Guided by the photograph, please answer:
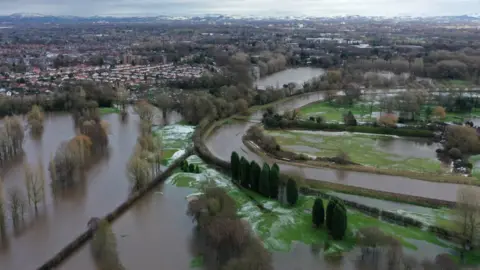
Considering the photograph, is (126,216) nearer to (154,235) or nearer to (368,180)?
(154,235)

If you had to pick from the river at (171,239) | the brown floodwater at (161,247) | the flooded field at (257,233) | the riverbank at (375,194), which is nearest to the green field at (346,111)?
the riverbank at (375,194)

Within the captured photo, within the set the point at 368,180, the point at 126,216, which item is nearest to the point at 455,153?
the point at 368,180

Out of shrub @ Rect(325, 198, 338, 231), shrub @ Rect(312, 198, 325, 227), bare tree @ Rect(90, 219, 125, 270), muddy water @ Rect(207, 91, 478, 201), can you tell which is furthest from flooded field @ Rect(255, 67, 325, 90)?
bare tree @ Rect(90, 219, 125, 270)

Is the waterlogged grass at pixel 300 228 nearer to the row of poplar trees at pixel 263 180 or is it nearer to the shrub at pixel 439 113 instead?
the row of poplar trees at pixel 263 180

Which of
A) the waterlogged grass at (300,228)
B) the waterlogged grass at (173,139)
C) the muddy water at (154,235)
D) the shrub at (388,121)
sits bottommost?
the muddy water at (154,235)

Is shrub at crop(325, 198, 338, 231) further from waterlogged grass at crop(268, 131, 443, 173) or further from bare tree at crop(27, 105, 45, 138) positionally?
bare tree at crop(27, 105, 45, 138)
